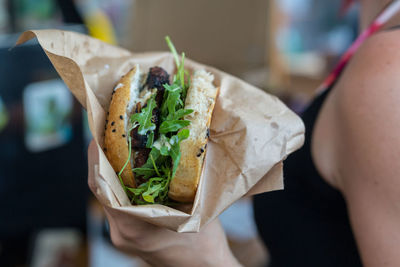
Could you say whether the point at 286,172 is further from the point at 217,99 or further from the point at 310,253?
the point at 217,99

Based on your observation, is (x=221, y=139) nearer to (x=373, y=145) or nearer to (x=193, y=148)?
(x=193, y=148)

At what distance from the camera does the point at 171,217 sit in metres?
0.67

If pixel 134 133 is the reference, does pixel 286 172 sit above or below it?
below

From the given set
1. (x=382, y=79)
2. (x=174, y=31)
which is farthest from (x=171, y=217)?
(x=174, y=31)

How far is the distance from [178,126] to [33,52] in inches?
42.3

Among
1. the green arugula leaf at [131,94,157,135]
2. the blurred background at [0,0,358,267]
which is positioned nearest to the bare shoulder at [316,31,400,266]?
the green arugula leaf at [131,94,157,135]

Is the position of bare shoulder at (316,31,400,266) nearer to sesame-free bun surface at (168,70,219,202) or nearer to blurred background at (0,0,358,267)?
sesame-free bun surface at (168,70,219,202)

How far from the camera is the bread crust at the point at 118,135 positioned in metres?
0.74

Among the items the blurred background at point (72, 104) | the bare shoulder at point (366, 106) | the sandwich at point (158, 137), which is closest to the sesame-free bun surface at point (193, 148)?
the sandwich at point (158, 137)

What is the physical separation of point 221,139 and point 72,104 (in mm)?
1089

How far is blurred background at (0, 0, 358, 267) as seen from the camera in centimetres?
155

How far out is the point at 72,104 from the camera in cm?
167

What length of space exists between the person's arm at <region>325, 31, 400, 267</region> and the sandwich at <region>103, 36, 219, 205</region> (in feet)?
0.95

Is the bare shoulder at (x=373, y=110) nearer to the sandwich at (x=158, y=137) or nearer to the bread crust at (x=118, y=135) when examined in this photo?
the sandwich at (x=158, y=137)
